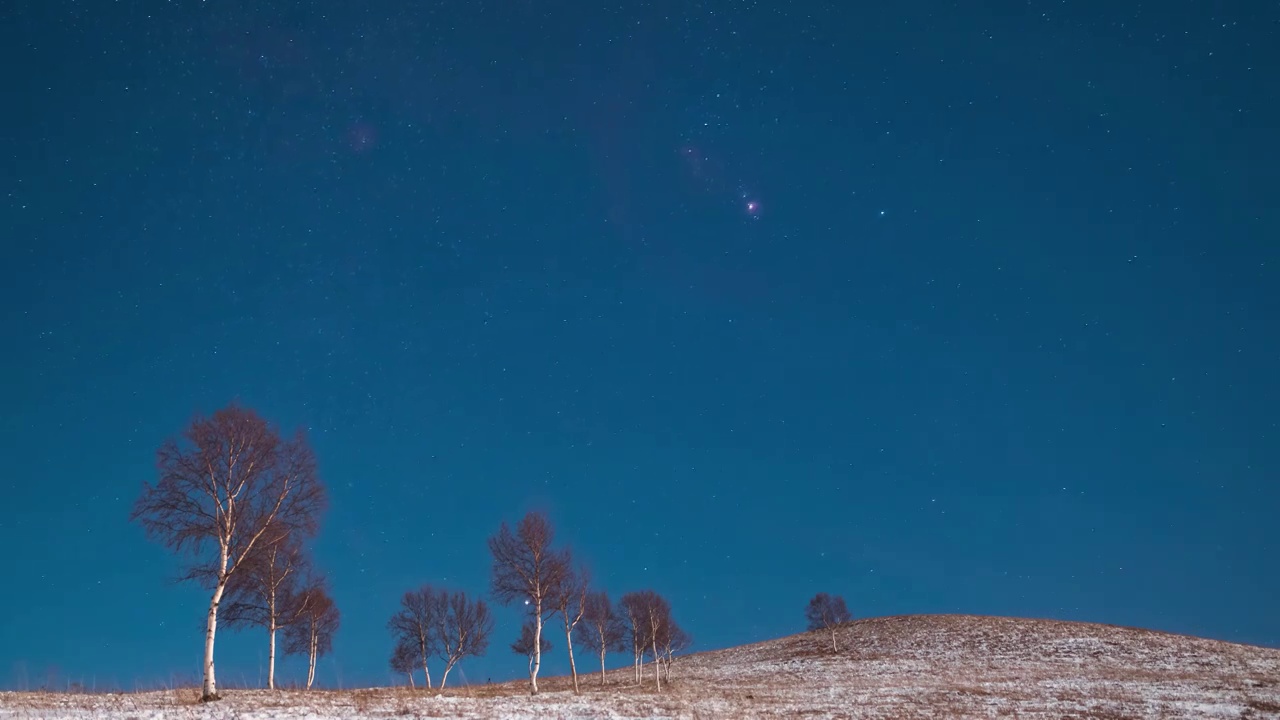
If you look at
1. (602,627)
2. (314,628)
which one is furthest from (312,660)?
(602,627)

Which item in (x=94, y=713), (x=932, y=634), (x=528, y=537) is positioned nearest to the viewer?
(x=94, y=713)

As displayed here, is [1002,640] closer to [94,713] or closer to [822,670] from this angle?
[822,670]

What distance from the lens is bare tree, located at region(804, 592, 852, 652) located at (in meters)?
79.2

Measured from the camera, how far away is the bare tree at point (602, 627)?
51500 millimetres

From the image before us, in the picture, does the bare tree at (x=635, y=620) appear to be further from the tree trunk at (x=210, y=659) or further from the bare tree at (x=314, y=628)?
the tree trunk at (x=210, y=659)

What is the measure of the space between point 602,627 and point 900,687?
22.5 meters

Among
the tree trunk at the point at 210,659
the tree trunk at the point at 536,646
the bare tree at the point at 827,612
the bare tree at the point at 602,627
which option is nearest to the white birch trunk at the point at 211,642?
the tree trunk at the point at 210,659

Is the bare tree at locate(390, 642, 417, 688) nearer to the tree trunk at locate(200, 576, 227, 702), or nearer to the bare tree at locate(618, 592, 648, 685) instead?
the bare tree at locate(618, 592, 648, 685)

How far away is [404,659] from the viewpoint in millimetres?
56719

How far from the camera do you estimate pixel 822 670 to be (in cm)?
5403

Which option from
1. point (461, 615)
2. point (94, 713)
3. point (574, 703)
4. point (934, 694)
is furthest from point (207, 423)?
point (461, 615)

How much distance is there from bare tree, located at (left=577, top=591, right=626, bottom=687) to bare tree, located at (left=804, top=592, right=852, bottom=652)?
34602mm

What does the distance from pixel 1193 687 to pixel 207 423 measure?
4505cm

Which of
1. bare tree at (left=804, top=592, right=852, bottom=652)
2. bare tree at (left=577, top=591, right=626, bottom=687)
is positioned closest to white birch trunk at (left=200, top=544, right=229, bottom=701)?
bare tree at (left=577, top=591, right=626, bottom=687)
